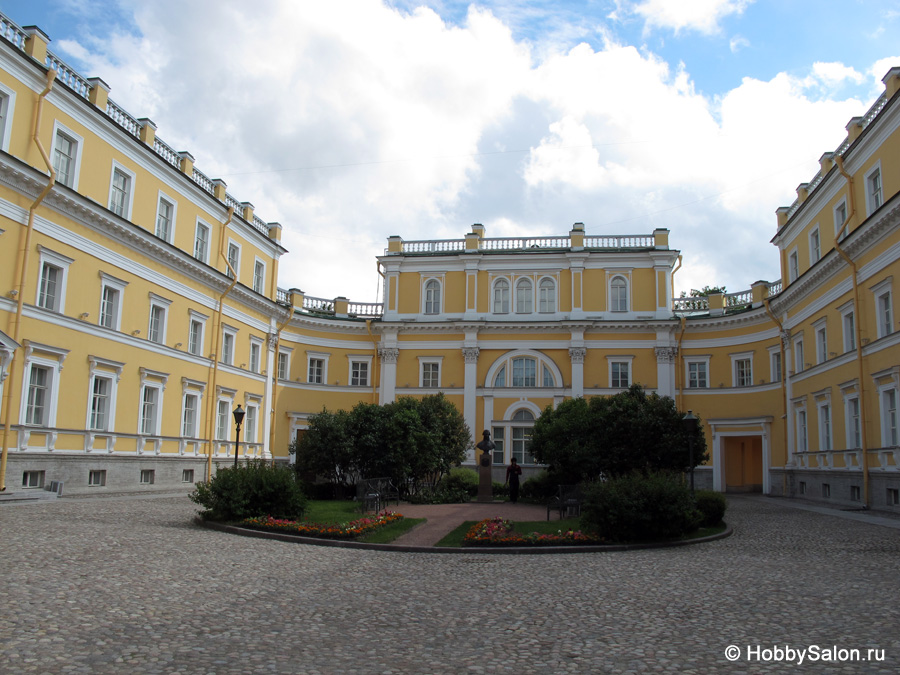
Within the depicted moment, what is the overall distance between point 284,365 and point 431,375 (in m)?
8.00

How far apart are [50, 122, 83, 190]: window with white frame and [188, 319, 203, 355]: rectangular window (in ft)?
27.2

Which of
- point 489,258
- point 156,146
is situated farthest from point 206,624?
point 489,258

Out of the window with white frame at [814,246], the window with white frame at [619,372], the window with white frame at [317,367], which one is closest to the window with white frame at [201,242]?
the window with white frame at [317,367]

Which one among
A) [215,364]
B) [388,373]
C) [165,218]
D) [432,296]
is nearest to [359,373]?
[388,373]

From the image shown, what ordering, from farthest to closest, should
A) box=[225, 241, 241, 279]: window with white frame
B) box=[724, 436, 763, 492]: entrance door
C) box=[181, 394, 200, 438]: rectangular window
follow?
1. box=[724, 436, 763, 492]: entrance door
2. box=[225, 241, 241, 279]: window with white frame
3. box=[181, 394, 200, 438]: rectangular window

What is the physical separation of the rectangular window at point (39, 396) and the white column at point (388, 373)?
784 inches

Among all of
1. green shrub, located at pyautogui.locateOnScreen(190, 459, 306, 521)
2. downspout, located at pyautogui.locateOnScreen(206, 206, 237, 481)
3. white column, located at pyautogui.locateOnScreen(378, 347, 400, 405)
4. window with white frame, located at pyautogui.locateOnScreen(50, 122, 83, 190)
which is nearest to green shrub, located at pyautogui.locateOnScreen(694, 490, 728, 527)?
green shrub, located at pyautogui.locateOnScreen(190, 459, 306, 521)

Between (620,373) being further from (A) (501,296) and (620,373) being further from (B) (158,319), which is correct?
(B) (158,319)

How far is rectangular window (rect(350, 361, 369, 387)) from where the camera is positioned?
1559 inches

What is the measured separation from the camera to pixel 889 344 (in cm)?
2098

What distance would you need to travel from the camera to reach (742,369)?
36.1m

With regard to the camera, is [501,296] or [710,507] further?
[501,296]

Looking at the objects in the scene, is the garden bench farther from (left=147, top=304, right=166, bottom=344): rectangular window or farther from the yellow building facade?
(left=147, top=304, right=166, bottom=344): rectangular window

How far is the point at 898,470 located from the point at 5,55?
2735 cm
